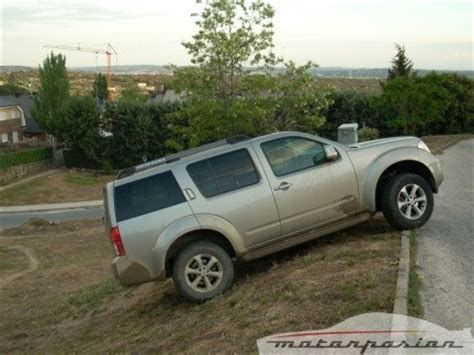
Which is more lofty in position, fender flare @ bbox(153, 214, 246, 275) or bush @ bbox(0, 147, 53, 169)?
fender flare @ bbox(153, 214, 246, 275)

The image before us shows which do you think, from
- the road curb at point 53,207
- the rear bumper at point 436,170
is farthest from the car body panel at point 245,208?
the road curb at point 53,207

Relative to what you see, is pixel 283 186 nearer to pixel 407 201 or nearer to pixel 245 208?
pixel 245 208

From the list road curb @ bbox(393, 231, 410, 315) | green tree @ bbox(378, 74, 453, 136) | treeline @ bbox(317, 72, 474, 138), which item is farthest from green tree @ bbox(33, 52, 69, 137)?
road curb @ bbox(393, 231, 410, 315)

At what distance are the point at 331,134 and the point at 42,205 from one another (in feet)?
70.8

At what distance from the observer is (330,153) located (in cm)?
755

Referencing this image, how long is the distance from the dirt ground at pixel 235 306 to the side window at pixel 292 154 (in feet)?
3.73

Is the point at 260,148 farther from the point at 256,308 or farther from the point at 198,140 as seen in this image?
the point at 198,140

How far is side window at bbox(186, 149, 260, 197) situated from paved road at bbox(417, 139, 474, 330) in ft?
7.33

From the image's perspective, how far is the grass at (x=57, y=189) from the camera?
39188 mm

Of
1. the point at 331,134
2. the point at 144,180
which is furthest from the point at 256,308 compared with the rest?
the point at 331,134

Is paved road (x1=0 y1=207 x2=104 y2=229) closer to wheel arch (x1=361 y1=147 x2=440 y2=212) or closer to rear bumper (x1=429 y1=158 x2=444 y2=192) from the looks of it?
wheel arch (x1=361 y1=147 x2=440 y2=212)

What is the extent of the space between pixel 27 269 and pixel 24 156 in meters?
33.0

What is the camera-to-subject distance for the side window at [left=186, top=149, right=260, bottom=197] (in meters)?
7.23

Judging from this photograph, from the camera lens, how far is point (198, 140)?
18.3 metres
